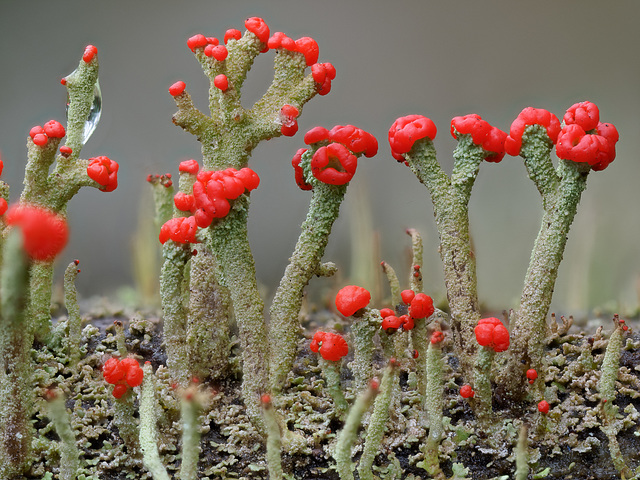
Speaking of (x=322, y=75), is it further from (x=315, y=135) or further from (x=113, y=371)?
(x=113, y=371)

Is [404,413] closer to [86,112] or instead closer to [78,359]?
[78,359]

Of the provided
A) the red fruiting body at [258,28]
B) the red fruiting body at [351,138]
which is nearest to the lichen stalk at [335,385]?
the red fruiting body at [351,138]

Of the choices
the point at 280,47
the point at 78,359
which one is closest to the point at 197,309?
the point at 78,359

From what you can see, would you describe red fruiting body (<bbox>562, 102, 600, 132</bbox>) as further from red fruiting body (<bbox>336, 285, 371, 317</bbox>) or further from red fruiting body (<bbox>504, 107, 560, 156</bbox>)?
red fruiting body (<bbox>336, 285, 371, 317</bbox>)

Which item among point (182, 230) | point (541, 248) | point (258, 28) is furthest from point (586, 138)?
point (182, 230)

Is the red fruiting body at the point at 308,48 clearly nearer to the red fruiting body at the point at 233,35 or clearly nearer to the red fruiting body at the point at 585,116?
the red fruiting body at the point at 233,35

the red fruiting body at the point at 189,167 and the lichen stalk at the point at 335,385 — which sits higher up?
the red fruiting body at the point at 189,167

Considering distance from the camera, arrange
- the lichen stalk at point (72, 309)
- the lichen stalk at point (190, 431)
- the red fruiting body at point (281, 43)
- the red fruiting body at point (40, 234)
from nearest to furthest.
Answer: the red fruiting body at point (40, 234)
the lichen stalk at point (190, 431)
the red fruiting body at point (281, 43)
the lichen stalk at point (72, 309)
